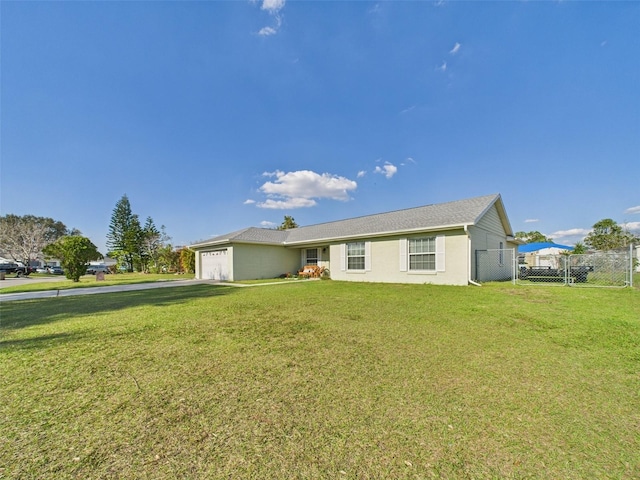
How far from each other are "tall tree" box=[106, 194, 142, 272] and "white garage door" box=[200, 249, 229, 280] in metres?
27.7

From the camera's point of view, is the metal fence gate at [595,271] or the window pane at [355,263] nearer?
the metal fence gate at [595,271]

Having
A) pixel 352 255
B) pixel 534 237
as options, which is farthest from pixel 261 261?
pixel 534 237

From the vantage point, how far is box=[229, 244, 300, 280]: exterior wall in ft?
54.5

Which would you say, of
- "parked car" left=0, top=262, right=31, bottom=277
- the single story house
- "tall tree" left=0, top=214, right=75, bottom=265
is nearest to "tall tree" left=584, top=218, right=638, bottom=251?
the single story house

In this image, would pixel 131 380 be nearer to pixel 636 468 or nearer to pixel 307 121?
pixel 636 468

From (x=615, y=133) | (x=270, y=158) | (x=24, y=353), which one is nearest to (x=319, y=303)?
(x=24, y=353)

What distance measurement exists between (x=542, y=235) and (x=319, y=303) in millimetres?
60597

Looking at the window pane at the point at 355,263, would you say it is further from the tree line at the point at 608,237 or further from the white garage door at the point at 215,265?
the tree line at the point at 608,237

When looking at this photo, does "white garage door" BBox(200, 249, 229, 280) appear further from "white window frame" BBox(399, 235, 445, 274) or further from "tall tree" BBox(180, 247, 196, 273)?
"white window frame" BBox(399, 235, 445, 274)

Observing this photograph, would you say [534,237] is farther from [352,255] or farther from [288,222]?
[352,255]

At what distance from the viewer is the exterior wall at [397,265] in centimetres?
1110

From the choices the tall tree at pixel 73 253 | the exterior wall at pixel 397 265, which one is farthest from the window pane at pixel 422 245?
the tall tree at pixel 73 253

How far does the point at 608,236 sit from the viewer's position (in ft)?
110

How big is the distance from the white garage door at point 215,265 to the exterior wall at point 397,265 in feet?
23.2
